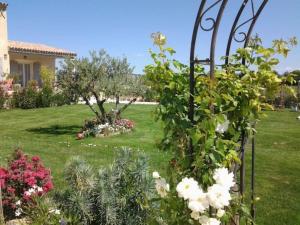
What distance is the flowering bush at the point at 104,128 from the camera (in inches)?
449


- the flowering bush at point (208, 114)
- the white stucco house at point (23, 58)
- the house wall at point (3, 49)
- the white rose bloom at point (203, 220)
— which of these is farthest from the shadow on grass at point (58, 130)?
the white stucco house at point (23, 58)

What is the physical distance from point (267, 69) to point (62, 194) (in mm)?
2373

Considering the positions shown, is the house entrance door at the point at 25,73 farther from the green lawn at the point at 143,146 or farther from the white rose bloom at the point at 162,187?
the white rose bloom at the point at 162,187

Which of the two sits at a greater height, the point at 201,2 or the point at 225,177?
the point at 201,2

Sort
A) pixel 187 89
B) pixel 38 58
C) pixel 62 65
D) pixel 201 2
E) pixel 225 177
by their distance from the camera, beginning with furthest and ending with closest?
1. pixel 38 58
2. pixel 62 65
3. pixel 187 89
4. pixel 201 2
5. pixel 225 177

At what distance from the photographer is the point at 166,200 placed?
262 cm

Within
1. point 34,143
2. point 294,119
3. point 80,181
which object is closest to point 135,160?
point 80,181

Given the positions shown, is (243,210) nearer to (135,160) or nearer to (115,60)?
(135,160)

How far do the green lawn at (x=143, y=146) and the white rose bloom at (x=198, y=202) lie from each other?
0.83m

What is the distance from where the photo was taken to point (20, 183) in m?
4.54

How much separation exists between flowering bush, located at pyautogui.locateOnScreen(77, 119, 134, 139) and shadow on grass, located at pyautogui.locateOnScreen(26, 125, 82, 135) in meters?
0.54

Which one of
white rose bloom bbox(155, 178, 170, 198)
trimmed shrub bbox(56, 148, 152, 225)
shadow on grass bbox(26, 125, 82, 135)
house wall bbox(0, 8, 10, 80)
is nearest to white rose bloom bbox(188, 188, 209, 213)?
white rose bloom bbox(155, 178, 170, 198)

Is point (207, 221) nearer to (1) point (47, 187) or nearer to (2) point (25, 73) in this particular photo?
(1) point (47, 187)

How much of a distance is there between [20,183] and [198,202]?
3020 mm
